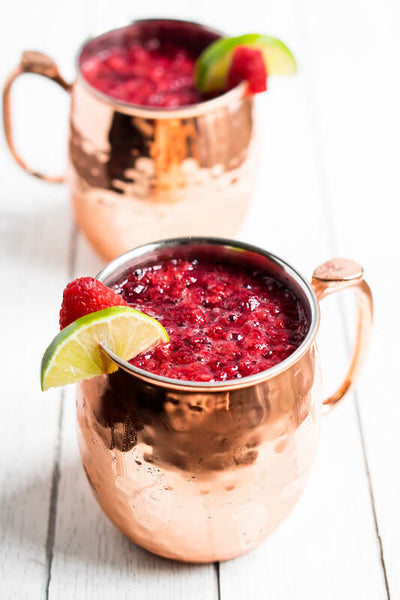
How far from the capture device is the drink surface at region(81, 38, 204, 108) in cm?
200

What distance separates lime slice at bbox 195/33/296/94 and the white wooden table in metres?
0.12

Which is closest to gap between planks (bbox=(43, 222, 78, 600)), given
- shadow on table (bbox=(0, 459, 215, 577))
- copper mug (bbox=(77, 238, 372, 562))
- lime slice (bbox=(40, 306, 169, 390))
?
shadow on table (bbox=(0, 459, 215, 577))

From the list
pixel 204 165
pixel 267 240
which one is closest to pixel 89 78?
pixel 204 165

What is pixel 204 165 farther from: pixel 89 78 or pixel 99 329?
pixel 99 329

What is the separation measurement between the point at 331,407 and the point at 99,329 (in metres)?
0.49

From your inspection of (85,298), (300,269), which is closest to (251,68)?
(300,269)

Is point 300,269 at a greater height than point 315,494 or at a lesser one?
greater

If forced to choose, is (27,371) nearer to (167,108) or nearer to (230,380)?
(167,108)

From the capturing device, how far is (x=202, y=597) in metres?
1.43

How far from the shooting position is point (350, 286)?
142cm

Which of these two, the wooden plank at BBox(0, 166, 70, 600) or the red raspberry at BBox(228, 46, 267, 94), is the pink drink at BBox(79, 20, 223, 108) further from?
the wooden plank at BBox(0, 166, 70, 600)

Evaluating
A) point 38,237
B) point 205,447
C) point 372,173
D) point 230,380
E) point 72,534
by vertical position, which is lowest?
point 72,534

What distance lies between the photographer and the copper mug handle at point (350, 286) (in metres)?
1.41

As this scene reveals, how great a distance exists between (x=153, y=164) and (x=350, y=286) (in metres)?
0.62
